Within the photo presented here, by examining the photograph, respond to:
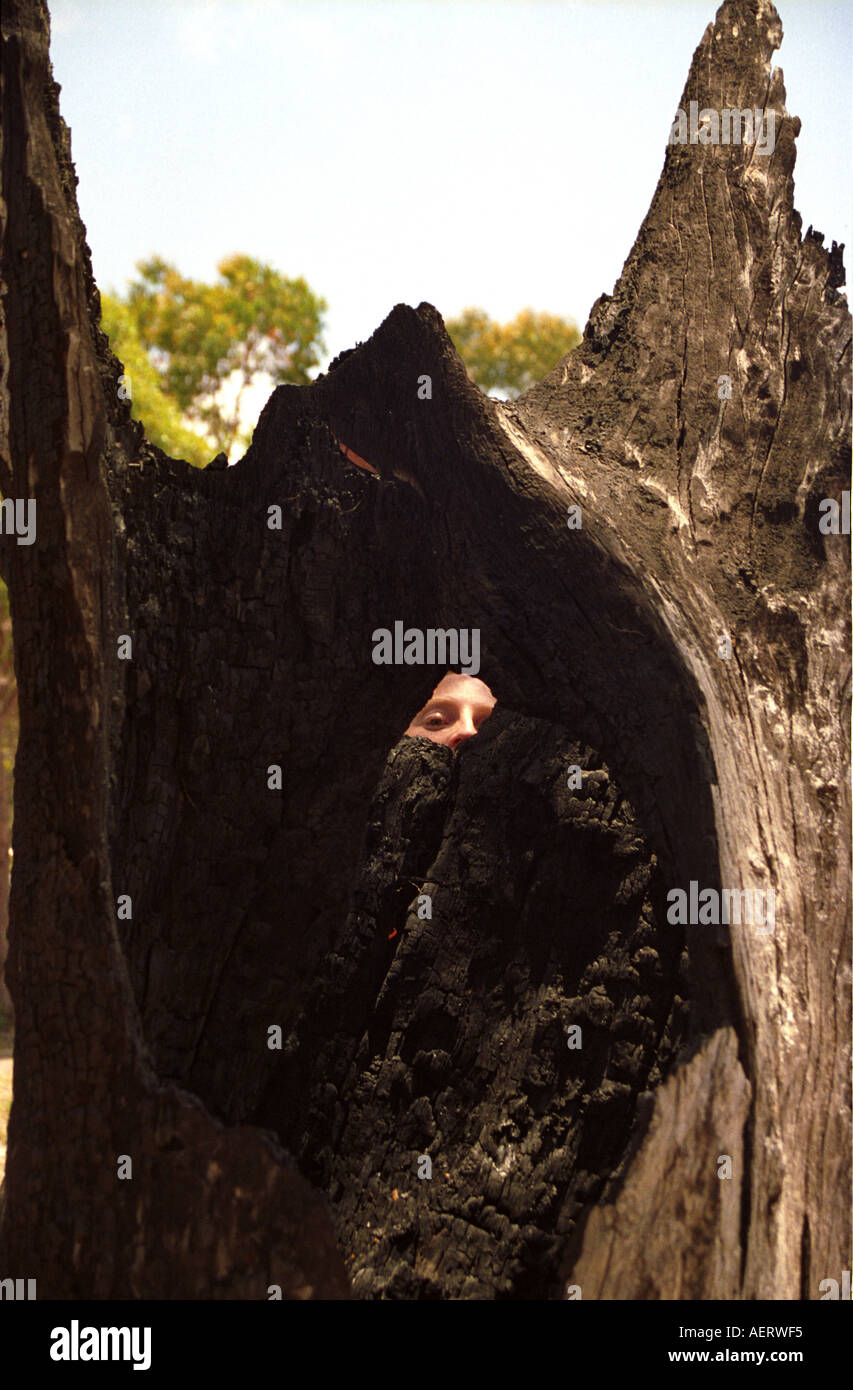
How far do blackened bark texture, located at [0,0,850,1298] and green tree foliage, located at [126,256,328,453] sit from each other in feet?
39.8

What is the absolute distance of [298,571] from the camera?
243 cm

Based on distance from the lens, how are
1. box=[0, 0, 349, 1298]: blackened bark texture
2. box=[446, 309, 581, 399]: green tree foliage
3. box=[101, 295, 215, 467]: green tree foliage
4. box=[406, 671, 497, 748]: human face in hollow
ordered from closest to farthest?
box=[0, 0, 349, 1298]: blackened bark texture
box=[406, 671, 497, 748]: human face in hollow
box=[101, 295, 215, 467]: green tree foliage
box=[446, 309, 581, 399]: green tree foliage

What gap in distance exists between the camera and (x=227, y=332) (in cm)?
1431

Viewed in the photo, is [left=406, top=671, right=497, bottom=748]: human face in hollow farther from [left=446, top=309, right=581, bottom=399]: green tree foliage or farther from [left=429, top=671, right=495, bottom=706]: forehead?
[left=446, top=309, right=581, bottom=399]: green tree foliage

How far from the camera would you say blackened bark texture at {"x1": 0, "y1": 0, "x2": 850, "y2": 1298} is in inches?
79.0

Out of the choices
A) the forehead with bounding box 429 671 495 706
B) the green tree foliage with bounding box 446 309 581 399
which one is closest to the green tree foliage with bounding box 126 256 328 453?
the green tree foliage with bounding box 446 309 581 399

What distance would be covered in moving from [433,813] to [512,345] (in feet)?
51.4

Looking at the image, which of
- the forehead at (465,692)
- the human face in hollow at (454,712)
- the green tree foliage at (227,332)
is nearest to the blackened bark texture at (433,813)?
the human face in hollow at (454,712)

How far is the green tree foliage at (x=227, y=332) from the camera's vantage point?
14320mm

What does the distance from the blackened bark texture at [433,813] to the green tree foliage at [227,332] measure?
39.8 feet

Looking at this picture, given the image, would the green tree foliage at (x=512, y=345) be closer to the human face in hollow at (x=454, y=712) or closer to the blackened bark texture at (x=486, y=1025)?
the human face in hollow at (x=454, y=712)

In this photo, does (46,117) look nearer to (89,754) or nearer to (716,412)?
(89,754)

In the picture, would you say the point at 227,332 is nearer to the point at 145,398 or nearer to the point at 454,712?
the point at 145,398
